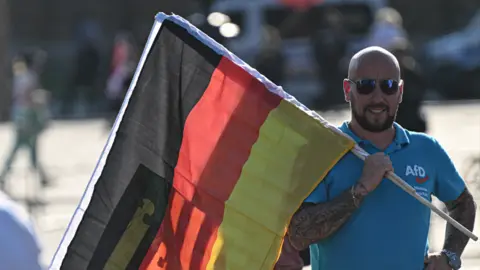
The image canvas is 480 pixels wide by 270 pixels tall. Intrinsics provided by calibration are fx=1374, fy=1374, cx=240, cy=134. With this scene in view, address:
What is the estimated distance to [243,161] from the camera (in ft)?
15.8

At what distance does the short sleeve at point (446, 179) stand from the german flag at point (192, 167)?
1.39ft

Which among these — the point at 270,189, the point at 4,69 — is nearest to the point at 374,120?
the point at 270,189

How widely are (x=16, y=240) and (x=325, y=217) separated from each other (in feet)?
4.56

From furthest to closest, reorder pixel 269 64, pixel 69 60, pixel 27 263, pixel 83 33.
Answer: pixel 69 60
pixel 83 33
pixel 269 64
pixel 27 263

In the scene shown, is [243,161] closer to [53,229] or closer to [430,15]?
[53,229]

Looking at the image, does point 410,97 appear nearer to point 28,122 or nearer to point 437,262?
point 437,262

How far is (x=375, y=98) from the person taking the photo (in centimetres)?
447

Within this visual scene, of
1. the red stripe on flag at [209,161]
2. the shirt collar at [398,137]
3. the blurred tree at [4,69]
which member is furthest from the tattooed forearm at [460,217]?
the blurred tree at [4,69]

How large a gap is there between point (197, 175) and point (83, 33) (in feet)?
104

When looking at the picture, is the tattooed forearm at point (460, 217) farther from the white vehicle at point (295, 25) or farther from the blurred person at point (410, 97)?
the white vehicle at point (295, 25)

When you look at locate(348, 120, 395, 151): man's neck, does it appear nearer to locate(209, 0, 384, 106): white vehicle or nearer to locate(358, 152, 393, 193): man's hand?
locate(358, 152, 393, 193): man's hand

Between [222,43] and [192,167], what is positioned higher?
[222,43]

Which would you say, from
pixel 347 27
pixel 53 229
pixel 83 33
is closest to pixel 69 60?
pixel 83 33

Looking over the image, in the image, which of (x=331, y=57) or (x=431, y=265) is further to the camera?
(x=331, y=57)
